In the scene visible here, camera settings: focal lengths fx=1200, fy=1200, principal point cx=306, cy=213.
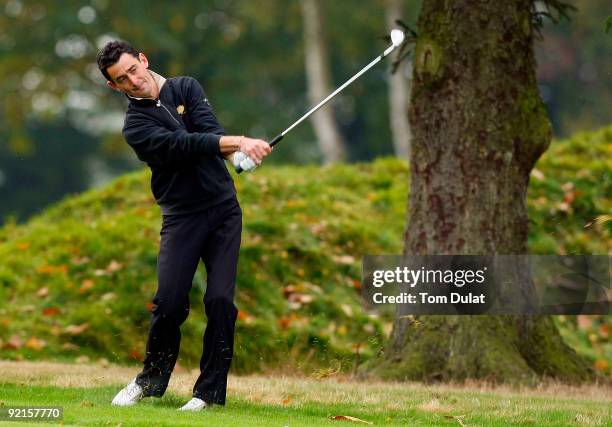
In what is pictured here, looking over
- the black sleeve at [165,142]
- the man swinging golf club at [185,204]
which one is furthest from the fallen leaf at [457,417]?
the black sleeve at [165,142]

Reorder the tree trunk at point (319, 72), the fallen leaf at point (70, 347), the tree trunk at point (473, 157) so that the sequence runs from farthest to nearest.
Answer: the tree trunk at point (319, 72), the fallen leaf at point (70, 347), the tree trunk at point (473, 157)

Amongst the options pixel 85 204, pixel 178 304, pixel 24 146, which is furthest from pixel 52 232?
pixel 24 146

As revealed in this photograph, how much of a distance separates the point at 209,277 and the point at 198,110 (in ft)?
3.29

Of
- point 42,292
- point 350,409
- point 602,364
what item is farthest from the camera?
point 42,292

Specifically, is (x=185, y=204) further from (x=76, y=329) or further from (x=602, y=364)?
(x=602, y=364)

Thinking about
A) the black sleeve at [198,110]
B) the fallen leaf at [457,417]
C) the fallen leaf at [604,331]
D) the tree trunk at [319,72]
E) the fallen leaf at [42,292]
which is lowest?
the fallen leaf at [457,417]

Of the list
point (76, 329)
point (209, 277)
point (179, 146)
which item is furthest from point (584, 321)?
point (179, 146)

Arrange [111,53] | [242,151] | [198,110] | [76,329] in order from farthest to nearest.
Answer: [76,329] < [198,110] < [111,53] < [242,151]

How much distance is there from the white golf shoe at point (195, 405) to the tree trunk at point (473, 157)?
293cm

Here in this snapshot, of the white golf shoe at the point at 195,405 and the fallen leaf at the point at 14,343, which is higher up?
the fallen leaf at the point at 14,343

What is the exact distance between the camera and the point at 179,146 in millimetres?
6809

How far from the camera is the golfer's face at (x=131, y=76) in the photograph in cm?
695

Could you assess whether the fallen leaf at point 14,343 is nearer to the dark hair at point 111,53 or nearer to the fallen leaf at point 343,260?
the fallen leaf at point 343,260

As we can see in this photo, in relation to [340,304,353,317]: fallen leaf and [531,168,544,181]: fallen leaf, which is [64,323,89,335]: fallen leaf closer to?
[340,304,353,317]: fallen leaf
